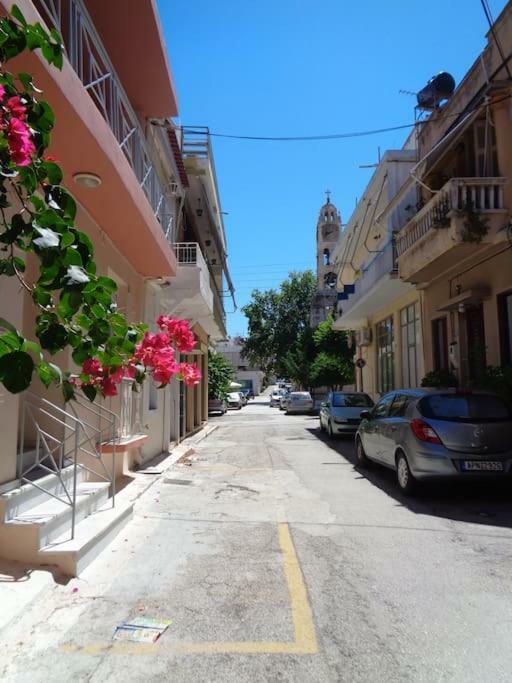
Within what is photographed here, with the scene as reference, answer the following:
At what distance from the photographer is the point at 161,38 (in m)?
9.14

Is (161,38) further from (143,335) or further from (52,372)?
(52,372)

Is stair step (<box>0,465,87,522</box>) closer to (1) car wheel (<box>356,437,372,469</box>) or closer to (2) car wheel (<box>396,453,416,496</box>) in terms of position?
(2) car wheel (<box>396,453,416,496</box>)

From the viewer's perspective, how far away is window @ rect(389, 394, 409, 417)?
335 inches

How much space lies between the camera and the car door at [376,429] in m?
9.37

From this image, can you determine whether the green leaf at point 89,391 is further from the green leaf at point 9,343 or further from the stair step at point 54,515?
the stair step at point 54,515

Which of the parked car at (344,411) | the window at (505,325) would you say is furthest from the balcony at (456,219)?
the parked car at (344,411)

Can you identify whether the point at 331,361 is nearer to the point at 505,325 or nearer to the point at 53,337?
the point at 505,325

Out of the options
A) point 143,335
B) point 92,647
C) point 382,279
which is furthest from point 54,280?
point 382,279

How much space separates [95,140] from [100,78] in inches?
64.6

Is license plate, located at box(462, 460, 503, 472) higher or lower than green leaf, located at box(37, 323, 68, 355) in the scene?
lower

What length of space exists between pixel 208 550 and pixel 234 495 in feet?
9.29

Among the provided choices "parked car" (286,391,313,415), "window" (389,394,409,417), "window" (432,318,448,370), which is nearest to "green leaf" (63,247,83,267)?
"window" (389,394,409,417)

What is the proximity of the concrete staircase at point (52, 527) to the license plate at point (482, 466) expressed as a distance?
14.6ft

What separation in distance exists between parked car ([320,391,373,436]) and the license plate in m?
8.75
